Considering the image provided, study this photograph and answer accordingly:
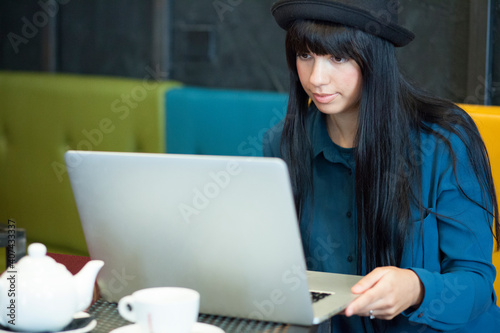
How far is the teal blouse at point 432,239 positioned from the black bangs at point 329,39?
0.77ft

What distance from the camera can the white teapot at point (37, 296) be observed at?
816 mm

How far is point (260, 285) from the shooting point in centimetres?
86

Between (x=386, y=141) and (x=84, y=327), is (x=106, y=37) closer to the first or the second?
(x=386, y=141)

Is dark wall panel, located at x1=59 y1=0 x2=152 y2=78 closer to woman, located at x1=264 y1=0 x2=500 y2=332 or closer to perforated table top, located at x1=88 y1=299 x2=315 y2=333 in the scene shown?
woman, located at x1=264 y1=0 x2=500 y2=332

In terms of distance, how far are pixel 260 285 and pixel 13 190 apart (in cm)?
187

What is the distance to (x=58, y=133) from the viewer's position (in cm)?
236

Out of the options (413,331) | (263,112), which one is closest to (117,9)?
(263,112)

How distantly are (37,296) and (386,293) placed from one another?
47 centimetres

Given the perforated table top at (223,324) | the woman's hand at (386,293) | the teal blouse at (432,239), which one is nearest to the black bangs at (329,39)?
the teal blouse at (432,239)

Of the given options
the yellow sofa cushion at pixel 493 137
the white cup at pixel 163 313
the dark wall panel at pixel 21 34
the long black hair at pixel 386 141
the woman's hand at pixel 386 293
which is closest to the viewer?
the white cup at pixel 163 313

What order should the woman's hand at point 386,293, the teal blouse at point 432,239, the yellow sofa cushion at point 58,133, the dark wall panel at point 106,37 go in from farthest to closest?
the dark wall panel at point 106,37
the yellow sofa cushion at point 58,133
the teal blouse at point 432,239
the woman's hand at point 386,293

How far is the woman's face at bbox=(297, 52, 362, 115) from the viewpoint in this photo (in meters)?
1.19

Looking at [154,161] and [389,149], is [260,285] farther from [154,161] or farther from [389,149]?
[389,149]

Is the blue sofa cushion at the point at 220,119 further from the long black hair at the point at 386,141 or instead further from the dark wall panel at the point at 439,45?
the long black hair at the point at 386,141
